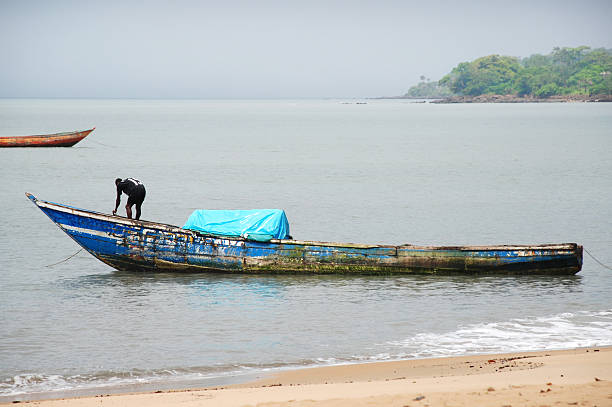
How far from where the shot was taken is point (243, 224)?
19.4 metres

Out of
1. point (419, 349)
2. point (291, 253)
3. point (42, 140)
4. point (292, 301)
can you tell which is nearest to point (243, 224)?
point (291, 253)

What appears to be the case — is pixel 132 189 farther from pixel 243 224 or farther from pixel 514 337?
pixel 514 337

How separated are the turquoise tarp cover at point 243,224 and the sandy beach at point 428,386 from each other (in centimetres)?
709

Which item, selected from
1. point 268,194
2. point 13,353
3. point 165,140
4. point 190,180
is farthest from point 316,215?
point 165,140

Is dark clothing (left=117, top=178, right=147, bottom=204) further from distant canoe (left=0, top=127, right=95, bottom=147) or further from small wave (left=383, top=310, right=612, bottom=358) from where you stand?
distant canoe (left=0, top=127, right=95, bottom=147)

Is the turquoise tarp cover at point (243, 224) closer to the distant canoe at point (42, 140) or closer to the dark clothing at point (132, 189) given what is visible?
the dark clothing at point (132, 189)

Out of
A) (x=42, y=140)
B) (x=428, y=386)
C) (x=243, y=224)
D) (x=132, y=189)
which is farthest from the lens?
(x=42, y=140)

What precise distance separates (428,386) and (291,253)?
30.2 feet

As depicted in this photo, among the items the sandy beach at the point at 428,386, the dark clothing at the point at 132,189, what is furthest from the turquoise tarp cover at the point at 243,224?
the sandy beach at the point at 428,386

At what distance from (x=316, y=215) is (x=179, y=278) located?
1318 cm

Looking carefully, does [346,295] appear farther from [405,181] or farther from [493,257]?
[405,181]

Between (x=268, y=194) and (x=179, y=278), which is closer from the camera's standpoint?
(x=179, y=278)

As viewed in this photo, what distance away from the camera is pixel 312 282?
1895 cm

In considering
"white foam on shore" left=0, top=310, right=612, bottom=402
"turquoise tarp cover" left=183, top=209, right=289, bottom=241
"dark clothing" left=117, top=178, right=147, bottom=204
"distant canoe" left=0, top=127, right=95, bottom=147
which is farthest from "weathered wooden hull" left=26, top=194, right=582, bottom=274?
"distant canoe" left=0, top=127, right=95, bottom=147
